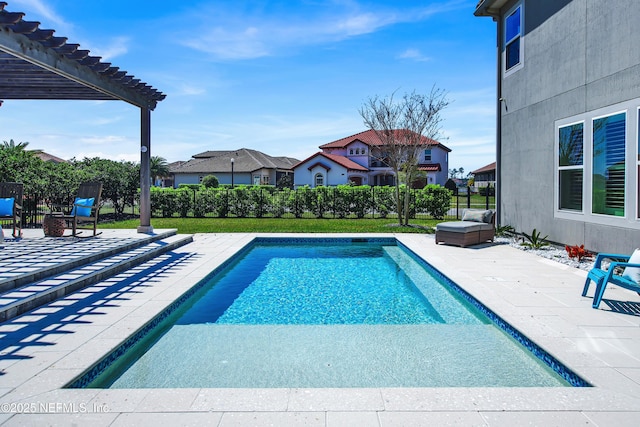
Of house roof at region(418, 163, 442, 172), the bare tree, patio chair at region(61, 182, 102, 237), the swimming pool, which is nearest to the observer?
the swimming pool

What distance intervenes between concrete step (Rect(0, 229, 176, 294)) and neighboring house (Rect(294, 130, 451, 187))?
2805cm

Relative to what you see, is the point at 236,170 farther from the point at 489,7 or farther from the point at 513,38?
the point at 513,38

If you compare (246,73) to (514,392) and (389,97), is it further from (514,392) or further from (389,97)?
(514,392)

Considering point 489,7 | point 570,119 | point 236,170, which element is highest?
point 489,7

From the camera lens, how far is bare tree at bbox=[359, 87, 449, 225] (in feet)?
46.6

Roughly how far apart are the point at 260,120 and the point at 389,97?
16050 mm

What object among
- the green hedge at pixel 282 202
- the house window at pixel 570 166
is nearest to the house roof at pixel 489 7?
the house window at pixel 570 166

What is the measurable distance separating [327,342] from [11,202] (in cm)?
871

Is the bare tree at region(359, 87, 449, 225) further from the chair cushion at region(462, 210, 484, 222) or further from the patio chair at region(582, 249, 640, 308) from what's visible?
the patio chair at region(582, 249, 640, 308)

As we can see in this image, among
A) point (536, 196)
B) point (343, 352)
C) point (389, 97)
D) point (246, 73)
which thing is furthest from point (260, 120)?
point (343, 352)

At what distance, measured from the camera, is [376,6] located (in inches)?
506

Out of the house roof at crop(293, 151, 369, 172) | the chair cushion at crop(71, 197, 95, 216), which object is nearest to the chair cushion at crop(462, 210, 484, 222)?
the chair cushion at crop(71, 197, 95, 216)

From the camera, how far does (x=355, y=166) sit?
38969 mm

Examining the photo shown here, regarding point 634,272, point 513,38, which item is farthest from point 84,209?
point 513,38
